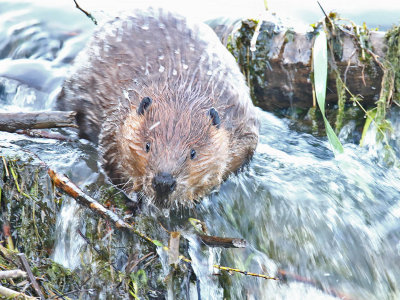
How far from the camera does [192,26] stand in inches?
157

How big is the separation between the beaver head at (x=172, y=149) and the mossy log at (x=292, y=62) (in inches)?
64.2

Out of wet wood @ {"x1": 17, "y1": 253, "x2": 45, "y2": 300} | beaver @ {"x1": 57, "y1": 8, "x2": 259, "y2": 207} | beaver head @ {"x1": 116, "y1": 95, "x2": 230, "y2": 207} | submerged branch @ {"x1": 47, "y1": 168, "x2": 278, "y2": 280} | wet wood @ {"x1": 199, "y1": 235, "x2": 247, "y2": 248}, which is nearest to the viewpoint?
wet wood @ {"x1": 17, "y1": 253, "x2": 45, "y2": 300}

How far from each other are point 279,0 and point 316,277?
19.2 feet

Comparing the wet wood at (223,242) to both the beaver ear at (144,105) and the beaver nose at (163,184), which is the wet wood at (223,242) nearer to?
the beaver nose at (163,184)

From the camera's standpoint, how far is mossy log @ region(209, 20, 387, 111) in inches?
185

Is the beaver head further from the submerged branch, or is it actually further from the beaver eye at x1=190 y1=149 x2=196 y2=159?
the submerged branch

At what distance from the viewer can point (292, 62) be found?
4.80 meters

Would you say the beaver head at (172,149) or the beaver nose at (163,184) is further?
the beaver head at (172,149)

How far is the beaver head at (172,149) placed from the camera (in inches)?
118

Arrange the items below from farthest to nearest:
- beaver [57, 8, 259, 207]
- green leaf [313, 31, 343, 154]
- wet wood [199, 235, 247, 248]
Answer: green leaf [313, 31, 343, 154]
beaver [57, 8, 259, 207]
wet wood [199, 235, 247, 248]

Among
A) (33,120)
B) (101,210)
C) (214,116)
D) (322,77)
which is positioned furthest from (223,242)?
(322,77)

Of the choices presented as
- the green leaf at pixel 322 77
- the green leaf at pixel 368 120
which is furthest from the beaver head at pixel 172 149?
the green leaf at pixel 368 120

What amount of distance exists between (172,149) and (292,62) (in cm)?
217

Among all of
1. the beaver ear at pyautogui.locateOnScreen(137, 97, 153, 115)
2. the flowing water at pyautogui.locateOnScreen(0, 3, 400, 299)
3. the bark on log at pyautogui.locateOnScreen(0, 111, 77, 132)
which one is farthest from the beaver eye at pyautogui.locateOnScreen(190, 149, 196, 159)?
the bark on log at pyautogui.locateOnScreen(0, 111, 77, 132)
